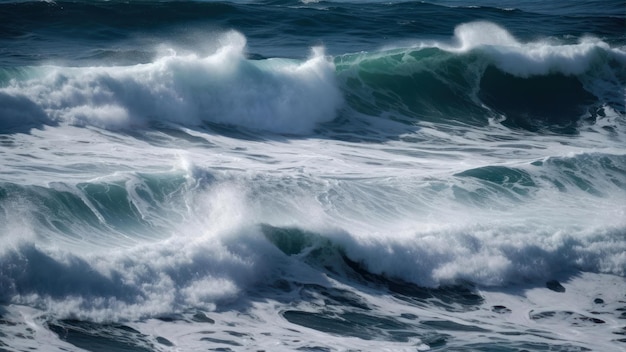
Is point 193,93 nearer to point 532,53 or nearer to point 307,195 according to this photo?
point 307,195

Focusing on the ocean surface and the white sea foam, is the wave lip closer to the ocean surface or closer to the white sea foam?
the ocean surface

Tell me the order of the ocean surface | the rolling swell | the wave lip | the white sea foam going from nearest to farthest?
the ocean surface, the wave lip, the rolling swell, the white sea foam

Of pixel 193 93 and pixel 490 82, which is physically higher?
pixel 490 82

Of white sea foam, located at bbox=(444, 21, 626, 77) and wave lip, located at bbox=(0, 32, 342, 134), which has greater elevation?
white sea foam, located at bbox=(444, 21, 626, 77)

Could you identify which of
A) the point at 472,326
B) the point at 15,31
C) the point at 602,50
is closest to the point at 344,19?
the point at 602,50

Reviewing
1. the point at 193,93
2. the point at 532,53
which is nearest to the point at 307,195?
the point at 193,93

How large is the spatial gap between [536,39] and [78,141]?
14.2m

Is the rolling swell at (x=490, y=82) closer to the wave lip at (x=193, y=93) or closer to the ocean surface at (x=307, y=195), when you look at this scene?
the ocean surface at (x=307, y=195)

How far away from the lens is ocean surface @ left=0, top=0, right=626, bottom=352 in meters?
8.02

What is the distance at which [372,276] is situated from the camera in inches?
373

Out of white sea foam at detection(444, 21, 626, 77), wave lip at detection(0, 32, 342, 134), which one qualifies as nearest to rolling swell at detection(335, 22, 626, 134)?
white sea foam at detection(444, 21, 626, 77)

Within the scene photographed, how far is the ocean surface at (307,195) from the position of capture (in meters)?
8.02

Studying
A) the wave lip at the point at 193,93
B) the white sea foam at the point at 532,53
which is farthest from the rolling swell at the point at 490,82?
the wave lip at the point at 193,93

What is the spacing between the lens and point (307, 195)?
10.7 m
